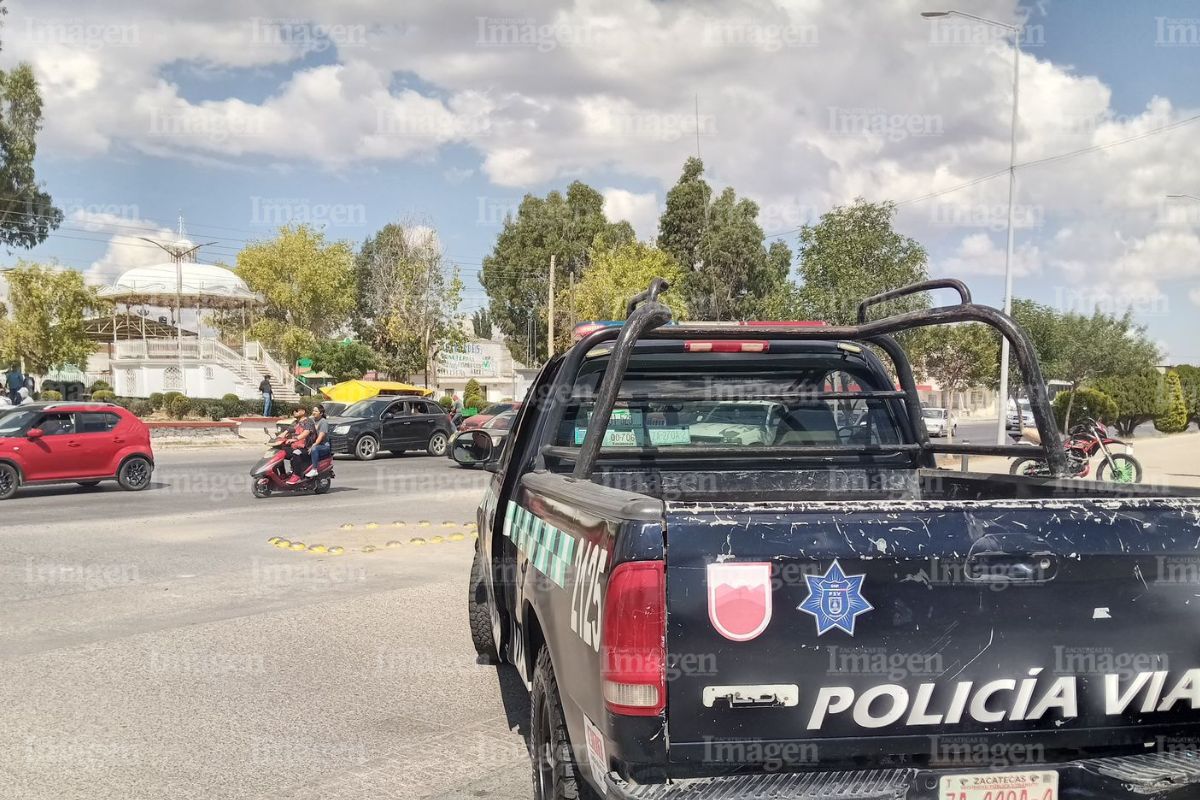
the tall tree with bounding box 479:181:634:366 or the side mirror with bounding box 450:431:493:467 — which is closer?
the side mirror with bounding box 450:431:493:467

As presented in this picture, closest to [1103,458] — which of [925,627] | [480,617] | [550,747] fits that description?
[480,617]

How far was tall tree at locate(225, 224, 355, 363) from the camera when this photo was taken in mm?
64188

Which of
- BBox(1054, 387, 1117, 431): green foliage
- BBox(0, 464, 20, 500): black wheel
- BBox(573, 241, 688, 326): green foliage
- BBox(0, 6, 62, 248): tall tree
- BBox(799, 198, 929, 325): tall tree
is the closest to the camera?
BBox(0, 464, 20, 500): black wheel

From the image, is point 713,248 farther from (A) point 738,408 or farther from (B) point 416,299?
(A) point 738,408

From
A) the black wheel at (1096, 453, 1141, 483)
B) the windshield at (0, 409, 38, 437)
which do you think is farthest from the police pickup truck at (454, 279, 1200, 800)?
the windshield at (0, 409, 38, 437)

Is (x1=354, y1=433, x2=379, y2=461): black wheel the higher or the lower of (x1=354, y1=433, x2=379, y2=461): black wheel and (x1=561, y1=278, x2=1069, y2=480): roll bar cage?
the lower

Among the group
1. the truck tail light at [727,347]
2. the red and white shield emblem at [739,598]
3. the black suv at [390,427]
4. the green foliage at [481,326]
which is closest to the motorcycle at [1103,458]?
the truck tail light at [727,347]

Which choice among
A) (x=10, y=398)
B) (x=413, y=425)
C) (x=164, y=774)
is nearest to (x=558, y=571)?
(x=164, y=774)

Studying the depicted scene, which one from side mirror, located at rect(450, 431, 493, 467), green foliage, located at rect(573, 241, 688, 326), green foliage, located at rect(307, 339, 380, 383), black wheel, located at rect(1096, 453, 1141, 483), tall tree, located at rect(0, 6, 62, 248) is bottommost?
black wheel, located at rect(1096, 453, 1141, 483)

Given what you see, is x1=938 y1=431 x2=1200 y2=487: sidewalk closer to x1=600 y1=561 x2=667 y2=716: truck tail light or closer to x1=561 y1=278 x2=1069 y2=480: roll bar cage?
x1=561 y1=278 x2=1069 y2=480: roll bar cage

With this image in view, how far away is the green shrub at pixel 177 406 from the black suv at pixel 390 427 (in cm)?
1237

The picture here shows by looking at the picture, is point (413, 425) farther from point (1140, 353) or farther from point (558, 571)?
point (1140, 353)

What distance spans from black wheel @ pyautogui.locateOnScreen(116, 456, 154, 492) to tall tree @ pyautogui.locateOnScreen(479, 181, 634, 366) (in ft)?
157

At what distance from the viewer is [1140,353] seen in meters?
54.8
